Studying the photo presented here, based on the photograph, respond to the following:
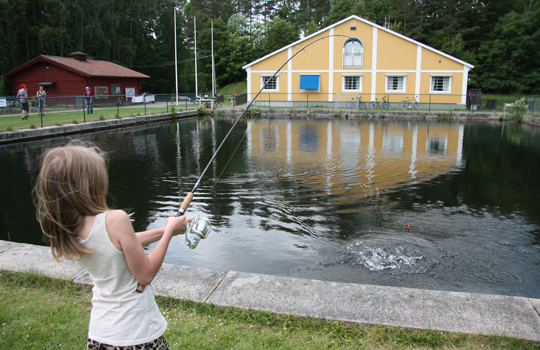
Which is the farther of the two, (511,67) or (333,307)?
(511,67)

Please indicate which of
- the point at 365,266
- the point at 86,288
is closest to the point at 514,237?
the point at 365,266

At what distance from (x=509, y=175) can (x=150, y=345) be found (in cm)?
1085

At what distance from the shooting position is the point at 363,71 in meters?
34.7

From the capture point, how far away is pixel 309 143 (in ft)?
52.9

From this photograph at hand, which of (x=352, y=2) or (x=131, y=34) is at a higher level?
(x=352, y=2)

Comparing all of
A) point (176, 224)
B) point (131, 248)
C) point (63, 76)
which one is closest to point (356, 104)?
point (63, 76)

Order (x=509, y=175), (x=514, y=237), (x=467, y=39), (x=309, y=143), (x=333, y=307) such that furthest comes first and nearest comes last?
(x=467, y=39) → (x=309, y=143) → (x=509, y=175) → (x=514, y=237) → (x=333, y=307)

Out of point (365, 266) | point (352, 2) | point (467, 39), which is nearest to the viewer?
point (365, 266)

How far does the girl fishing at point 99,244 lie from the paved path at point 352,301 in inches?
64.5

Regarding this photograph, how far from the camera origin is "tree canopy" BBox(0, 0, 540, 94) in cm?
4003

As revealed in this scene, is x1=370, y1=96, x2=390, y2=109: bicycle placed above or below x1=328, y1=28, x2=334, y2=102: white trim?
below

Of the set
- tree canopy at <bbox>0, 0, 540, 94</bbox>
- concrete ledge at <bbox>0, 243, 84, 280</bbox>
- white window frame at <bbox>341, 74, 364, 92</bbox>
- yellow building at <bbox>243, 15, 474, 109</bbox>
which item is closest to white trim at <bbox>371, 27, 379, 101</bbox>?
yellow building at <bbox>243, 15, 474, 109</bbox>

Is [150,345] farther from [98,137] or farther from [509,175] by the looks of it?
[98,137]

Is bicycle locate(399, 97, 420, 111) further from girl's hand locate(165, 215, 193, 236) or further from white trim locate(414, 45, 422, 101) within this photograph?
girl's hand locate(165, 215, 193, 236)
